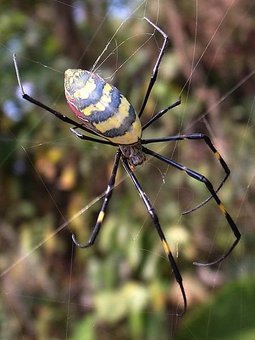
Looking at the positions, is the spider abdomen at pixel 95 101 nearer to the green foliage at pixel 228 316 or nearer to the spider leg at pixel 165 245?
the spider leg at pixel 165 245

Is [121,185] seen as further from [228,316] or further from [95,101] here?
[95,101]

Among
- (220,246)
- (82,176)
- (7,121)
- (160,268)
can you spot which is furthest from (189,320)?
(7,121)

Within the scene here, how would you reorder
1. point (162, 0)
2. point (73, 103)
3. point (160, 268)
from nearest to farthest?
point (73, 103)
point (160, 268)
point (162, 0)

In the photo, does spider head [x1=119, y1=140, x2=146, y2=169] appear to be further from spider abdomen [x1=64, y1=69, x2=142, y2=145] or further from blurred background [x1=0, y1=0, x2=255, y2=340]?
blurred background [x1=0, y1=0, x2=255, y2=340]

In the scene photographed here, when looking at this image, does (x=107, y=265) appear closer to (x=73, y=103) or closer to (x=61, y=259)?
(x=61, y=259)

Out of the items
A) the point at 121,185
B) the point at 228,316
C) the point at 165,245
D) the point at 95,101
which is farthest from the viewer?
the point at 121,185

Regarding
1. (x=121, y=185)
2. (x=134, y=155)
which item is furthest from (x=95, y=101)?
(x=121, y=185)

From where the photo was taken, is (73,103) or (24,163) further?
(24,163)

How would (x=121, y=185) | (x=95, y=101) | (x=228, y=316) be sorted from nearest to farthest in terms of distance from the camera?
(x=95, y=101) → (x=228, y=316) → (x=121, y=185)
